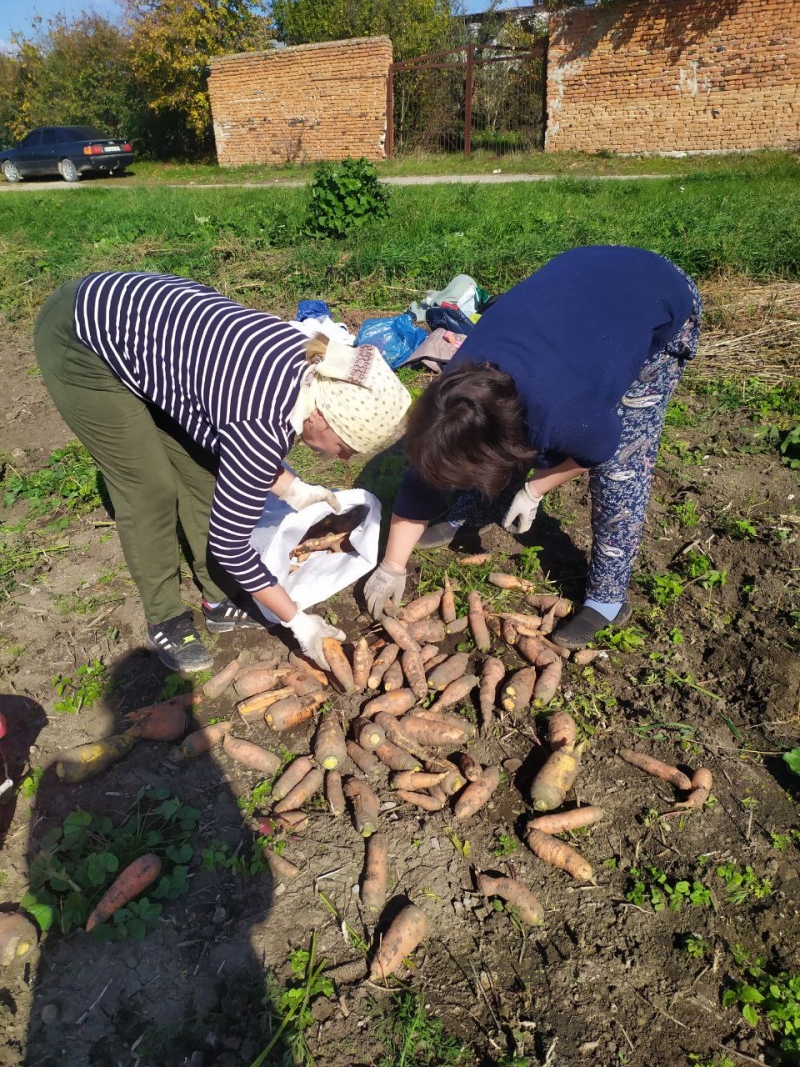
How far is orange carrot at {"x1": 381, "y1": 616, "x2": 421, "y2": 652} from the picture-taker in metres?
2.65

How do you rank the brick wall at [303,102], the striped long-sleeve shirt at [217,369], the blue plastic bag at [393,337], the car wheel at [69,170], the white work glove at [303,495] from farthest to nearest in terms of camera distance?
the car wheel at [69,170] < the brick wall at [303,102] < the blue plastic bag at [393,337] < the white work glove at [303,495] < the striped long-sleeve shirt at [217,369]

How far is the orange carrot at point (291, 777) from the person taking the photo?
2230 millimetres

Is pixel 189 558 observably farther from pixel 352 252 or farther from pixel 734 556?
pixel 352 252

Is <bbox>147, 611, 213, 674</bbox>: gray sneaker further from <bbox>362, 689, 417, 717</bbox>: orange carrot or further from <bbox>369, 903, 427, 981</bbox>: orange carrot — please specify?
<bbox>369, 903, 427, 981</bbox>: orange carrot

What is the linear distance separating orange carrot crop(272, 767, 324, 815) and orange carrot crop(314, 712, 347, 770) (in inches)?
1.6

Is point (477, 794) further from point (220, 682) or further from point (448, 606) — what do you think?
point (220, 682)

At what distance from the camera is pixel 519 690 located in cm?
251

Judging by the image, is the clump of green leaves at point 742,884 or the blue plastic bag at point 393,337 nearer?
the clump of green leaves at point 742,884

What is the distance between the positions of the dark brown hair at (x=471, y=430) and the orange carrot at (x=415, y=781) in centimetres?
92

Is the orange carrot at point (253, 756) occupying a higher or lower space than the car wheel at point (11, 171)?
lower

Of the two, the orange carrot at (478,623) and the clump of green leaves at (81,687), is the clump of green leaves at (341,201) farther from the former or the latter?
the clump of green leaves at (81,687)

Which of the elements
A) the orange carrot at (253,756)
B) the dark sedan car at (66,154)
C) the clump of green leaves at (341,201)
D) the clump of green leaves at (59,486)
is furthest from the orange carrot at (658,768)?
the dark sedan car at (66,154)

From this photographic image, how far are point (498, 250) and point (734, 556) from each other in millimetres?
4178

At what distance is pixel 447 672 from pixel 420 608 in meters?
0.34
